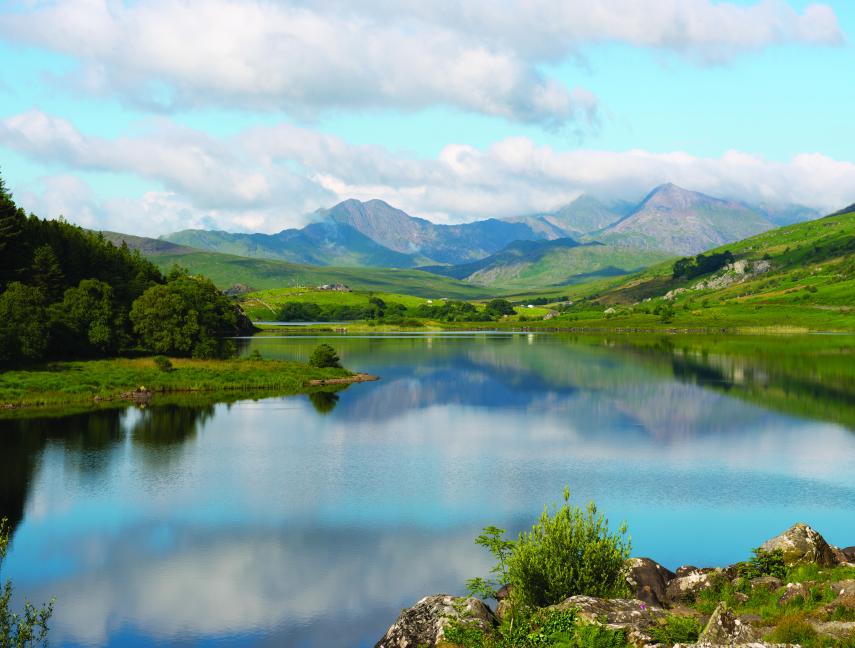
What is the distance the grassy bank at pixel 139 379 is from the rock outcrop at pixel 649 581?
274 ft

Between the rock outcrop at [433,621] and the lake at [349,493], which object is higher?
the rock outcrop at [433,621]

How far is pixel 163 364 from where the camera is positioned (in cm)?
11656

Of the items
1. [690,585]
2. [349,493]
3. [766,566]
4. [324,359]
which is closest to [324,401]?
[324,359]

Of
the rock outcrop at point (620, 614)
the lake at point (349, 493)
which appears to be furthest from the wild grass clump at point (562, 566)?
the lake at point (349, 493)

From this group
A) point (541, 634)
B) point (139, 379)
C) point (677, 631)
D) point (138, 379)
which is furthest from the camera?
point (139, 379)

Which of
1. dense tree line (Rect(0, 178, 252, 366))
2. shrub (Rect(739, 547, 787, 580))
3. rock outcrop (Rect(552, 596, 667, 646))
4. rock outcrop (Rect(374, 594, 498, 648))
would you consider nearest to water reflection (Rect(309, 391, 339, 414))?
dense tree line (Rect(0, 178, 252, 366))

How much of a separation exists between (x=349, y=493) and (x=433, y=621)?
29376 mm

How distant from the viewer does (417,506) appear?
51.7 m

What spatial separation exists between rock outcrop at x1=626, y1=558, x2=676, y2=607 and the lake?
8694mm

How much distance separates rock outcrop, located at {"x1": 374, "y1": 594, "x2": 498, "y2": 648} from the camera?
25781mm

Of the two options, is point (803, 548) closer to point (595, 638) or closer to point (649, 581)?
point (649, 581)

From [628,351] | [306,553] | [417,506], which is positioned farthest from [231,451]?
[628,351]

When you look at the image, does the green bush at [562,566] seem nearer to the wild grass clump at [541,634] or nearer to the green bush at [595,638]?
the wild grass clump at [541,634]

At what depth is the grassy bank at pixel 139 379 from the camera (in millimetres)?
96562
